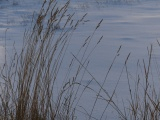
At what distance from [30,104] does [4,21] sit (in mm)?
5468

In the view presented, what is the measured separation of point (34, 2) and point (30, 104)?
857cm

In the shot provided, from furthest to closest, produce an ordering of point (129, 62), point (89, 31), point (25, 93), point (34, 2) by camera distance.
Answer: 1. point (34, 2)
2. point (89, 31)
3. point (129, 62)
4. point (25, 93)

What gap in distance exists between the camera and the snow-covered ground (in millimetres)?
3406

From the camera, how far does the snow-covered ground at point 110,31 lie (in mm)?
3406

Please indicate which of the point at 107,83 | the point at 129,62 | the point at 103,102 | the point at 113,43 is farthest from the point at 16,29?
the point at 103,102

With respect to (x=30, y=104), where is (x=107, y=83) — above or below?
above

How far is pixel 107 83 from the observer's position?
2.96 m

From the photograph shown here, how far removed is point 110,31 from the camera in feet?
18.8

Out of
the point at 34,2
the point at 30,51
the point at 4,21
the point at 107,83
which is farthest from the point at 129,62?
the point at 34,2

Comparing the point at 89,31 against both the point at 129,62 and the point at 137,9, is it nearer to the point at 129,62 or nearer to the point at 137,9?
the point at 129,62

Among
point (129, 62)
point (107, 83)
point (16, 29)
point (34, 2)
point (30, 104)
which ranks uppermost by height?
Answer: point (34, 2)

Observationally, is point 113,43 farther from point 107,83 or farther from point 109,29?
point 107,83

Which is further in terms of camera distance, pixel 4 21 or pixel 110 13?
pixel 110 13

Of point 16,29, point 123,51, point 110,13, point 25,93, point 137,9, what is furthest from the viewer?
point 137,9
